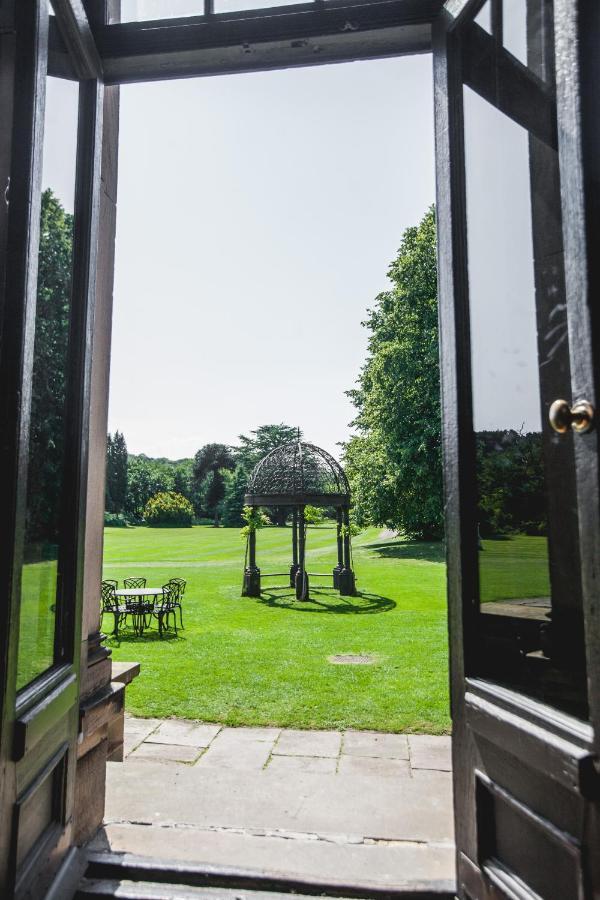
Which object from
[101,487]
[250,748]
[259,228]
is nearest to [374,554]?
[259,228]

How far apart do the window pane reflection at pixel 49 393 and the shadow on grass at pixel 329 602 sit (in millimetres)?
9492

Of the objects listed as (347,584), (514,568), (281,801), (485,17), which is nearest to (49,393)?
(514,568)

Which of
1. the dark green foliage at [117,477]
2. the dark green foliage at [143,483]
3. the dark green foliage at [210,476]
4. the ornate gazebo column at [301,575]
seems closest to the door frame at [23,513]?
the ornate gazebo column at [301,575]

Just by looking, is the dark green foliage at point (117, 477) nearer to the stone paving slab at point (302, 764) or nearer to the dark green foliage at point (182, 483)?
the dark green foliage at point (182, 483)

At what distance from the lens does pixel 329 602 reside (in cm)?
1239

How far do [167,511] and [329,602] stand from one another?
38698mm

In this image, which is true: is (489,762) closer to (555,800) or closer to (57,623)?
(555,800)

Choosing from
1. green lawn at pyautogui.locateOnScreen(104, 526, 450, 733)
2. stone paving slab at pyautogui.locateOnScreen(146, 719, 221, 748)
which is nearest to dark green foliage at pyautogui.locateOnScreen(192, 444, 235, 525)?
green lawn at pyautogui.locateOnScreen(104, 526, 450, 733)

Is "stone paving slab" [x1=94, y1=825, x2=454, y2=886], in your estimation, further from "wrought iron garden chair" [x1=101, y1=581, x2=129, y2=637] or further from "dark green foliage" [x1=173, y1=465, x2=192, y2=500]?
"dark green foliage" [x1=173, y1=465, x2=192, y2=500]

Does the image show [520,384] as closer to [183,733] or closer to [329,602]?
[183,733]

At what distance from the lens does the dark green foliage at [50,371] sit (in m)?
2.09

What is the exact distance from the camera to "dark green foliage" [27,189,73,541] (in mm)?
2088

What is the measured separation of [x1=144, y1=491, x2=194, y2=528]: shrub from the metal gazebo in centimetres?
3600

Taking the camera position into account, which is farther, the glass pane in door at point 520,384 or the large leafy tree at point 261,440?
the large leafy tree at point 261,440
